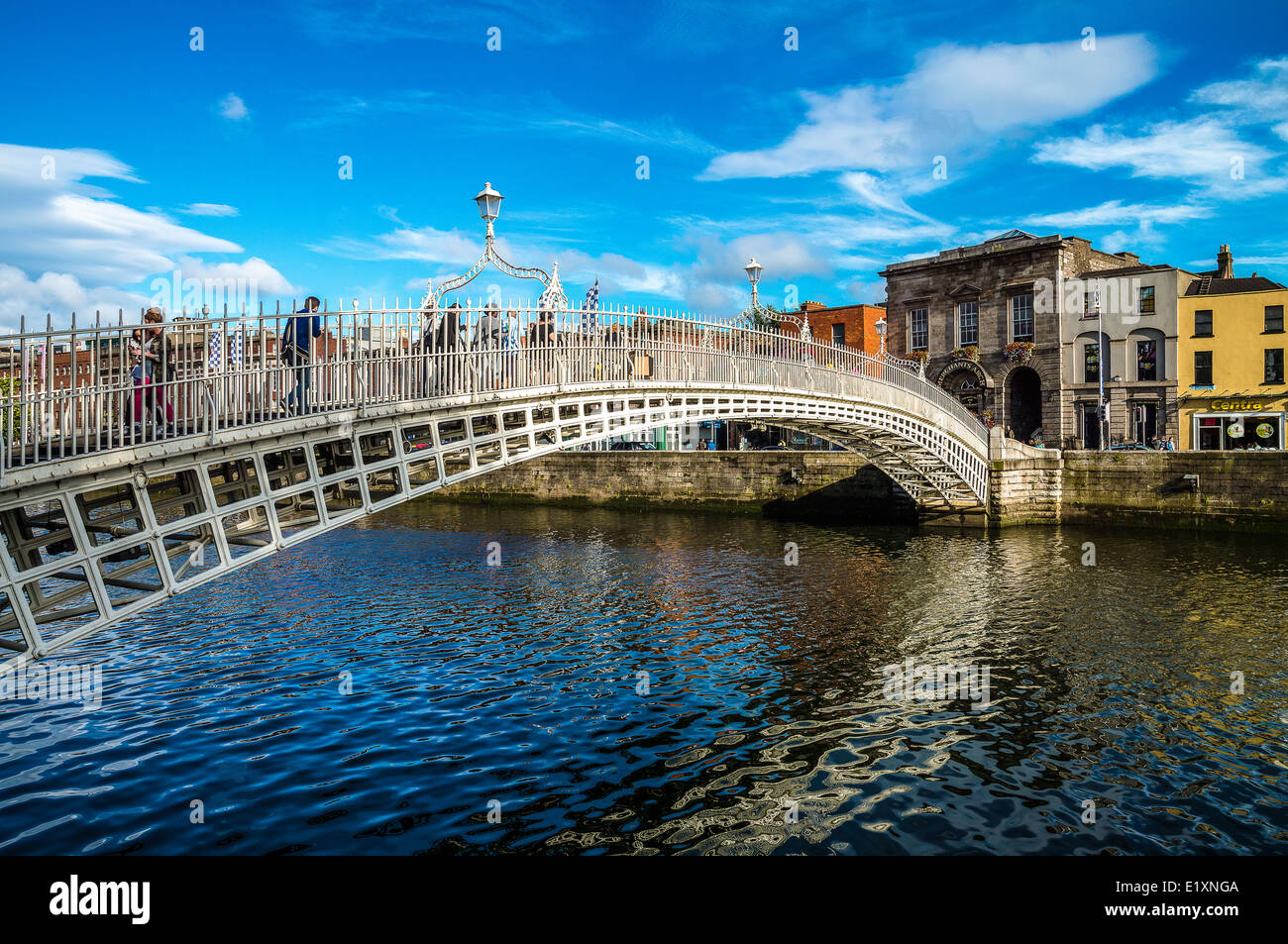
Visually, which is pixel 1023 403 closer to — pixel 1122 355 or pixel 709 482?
pixel 1122 355

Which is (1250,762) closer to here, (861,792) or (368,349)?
(861,792)

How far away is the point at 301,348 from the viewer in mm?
11000

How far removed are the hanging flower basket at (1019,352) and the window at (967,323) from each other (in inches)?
73.5

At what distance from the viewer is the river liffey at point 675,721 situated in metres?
7.71

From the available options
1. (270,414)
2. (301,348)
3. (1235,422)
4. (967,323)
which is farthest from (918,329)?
(270,414)

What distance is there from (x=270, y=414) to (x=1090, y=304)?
40.2 meters

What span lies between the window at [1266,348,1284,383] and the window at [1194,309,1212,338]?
238 cm

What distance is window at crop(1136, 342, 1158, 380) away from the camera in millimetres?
39062

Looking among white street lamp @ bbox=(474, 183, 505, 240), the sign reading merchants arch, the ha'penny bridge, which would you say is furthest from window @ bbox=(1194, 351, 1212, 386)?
white street lamp @ bbox=(474, 183, 505, 240)

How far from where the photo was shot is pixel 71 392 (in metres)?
8.27

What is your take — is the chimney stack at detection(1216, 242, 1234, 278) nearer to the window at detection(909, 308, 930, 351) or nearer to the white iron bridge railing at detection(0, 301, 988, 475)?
the window at detection(909, 308, 930, 351)

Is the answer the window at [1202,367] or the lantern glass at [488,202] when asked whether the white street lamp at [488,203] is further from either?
the window at [1202,367]
